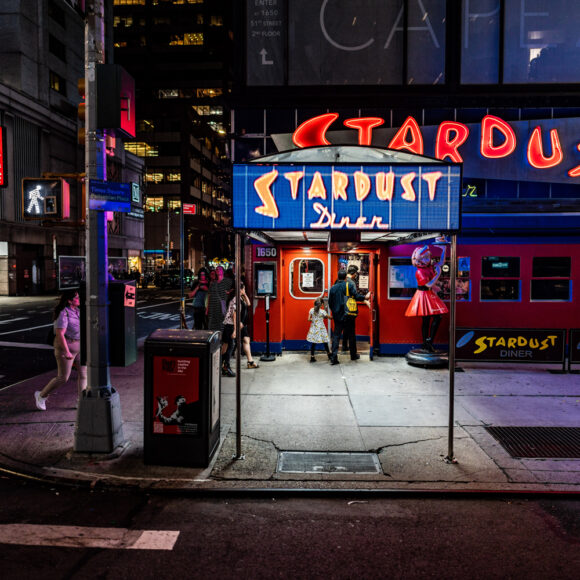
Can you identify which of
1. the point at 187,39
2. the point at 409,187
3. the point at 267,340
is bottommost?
the point at 267,340

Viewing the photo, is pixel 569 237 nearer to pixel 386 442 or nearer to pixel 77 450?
pixel 386 442

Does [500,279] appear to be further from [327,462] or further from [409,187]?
[327,462]

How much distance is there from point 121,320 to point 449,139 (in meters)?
9.30

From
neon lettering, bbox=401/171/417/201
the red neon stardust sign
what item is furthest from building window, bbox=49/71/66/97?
neon lettering, bbox=401/171/417/201

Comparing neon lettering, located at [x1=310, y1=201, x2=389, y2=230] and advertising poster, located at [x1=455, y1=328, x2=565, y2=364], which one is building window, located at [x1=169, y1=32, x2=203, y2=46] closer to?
advertising poster, located at [x1=455, y1=328, x2=565, y2=364]

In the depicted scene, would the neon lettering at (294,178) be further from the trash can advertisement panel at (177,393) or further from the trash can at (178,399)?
the trash can advertisement panel at (177,393)

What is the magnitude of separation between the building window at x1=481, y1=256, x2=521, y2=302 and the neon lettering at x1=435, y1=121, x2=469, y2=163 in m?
2.67

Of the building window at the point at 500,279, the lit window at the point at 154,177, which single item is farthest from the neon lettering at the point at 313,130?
the lit window at the point at 154,177

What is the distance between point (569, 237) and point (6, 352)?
1457cm

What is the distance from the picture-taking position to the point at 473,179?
38.5ft

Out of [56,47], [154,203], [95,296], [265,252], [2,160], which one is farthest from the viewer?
[154,203]

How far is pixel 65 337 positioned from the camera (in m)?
6.86

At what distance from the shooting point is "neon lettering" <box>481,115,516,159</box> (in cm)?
1134

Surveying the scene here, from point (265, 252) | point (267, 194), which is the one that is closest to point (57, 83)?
point (265, 252)
